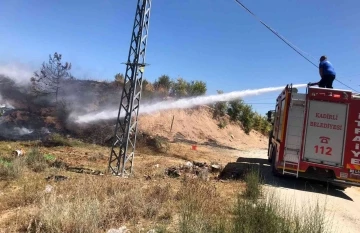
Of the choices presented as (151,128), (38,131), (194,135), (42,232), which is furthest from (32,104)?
(42,232)

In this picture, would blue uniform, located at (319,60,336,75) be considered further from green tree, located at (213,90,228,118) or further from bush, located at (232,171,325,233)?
green tree, located at (213,90,228,118)

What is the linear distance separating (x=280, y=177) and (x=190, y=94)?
93.7ft

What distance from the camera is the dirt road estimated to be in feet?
23.4

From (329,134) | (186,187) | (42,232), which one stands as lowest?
(42,232)

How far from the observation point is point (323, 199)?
980 centimetres

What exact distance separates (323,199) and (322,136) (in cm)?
234

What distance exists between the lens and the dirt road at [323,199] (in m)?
7.14

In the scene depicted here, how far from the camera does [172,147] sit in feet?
76.1

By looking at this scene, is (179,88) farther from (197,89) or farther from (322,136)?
(322,136)

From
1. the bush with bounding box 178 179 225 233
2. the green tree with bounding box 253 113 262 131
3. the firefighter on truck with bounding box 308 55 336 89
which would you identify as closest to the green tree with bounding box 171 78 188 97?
the green tree with bounding box 253 113 262 131

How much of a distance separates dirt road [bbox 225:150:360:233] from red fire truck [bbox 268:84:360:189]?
55 cm

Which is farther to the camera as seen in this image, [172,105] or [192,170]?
[172,105]

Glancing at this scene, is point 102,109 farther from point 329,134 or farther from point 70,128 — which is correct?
point 329,134

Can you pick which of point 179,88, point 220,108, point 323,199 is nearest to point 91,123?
point 179,88
